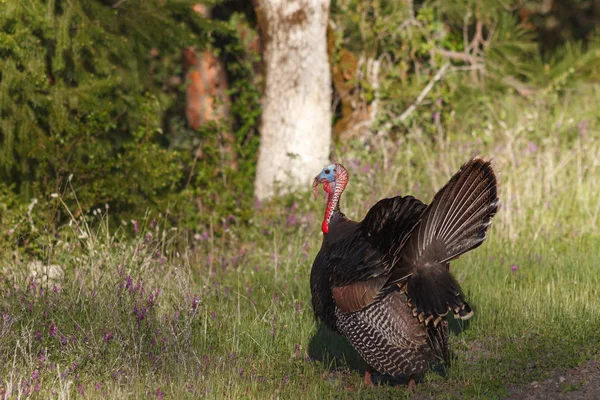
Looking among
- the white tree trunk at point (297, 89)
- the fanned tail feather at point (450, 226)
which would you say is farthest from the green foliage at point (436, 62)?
the fanned tail feather at point (450, 226)

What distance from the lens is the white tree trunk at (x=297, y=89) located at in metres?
9.77

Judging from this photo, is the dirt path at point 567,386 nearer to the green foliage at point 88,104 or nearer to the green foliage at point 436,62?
the green foliage at point 88,104

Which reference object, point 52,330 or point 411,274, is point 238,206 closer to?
point 52,330

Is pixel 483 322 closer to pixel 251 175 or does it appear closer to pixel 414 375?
pixel 414 375

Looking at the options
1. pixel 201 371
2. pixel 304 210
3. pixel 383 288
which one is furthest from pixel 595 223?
pixel 201 371

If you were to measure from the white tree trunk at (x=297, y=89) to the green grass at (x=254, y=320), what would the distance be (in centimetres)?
120

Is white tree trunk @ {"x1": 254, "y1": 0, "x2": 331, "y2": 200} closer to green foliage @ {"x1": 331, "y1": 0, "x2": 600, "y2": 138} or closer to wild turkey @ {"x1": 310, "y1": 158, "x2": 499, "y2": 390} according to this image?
green foliage @ {"x1": 331, "y1": 0, "x2": 600, "y2": 138}

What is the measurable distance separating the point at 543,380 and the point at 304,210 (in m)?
4.25

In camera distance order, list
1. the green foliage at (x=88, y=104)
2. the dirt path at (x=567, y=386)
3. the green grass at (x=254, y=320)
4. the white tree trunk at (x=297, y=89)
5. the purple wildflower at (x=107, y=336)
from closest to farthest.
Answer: the dirt path at (x=567, y=386)
the green grass at (x=254, y=320)
the purple wildflower at (x=107, y=336)
the green foliage at (x=88, y=104)
the white tree trunk at (x=297, y=89)

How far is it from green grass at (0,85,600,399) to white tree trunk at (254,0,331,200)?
47.4 inches

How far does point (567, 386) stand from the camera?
17.3 ft

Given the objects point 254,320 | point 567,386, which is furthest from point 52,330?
point 567,386

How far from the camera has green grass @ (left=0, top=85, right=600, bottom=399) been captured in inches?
210

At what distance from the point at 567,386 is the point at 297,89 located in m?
5.43
